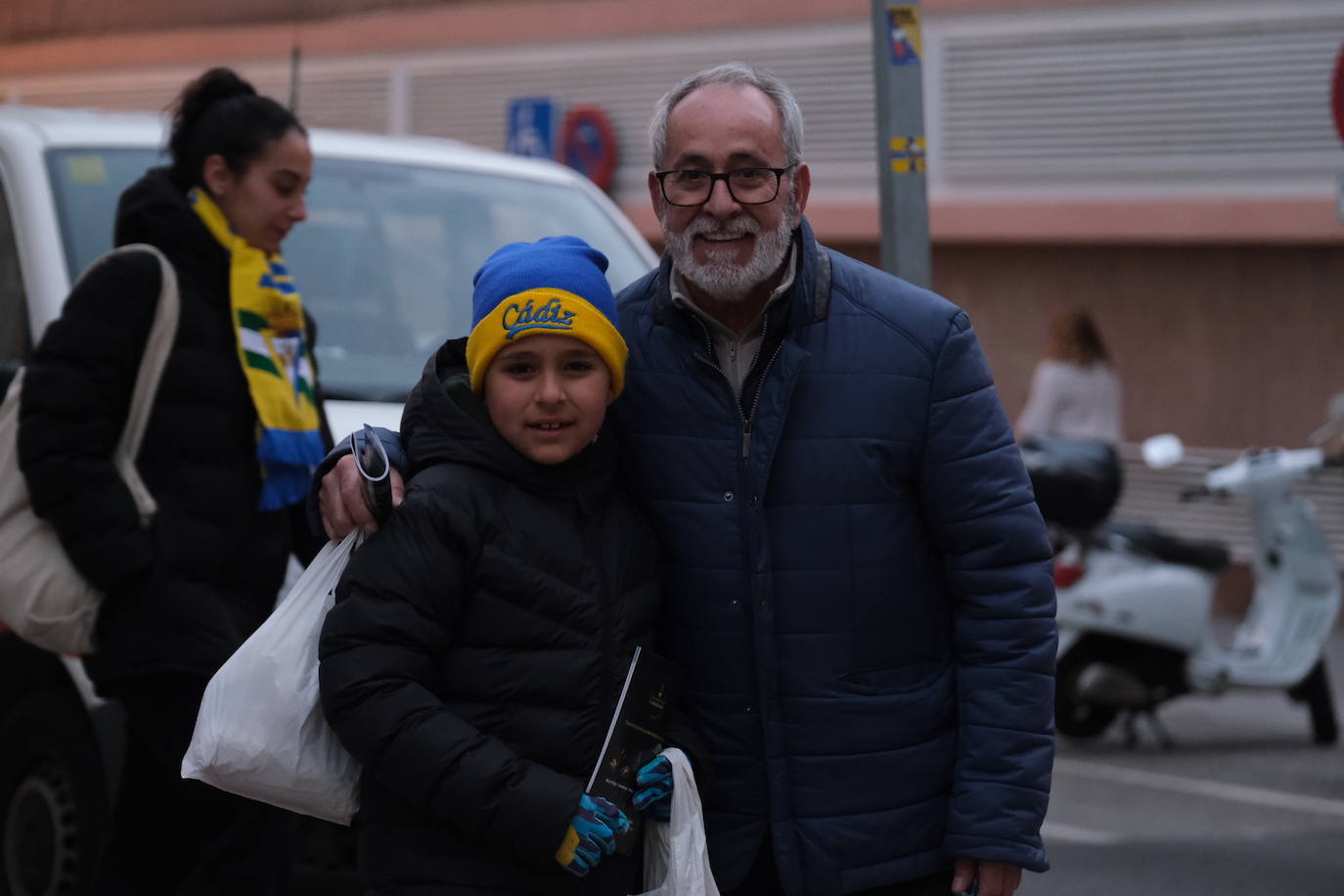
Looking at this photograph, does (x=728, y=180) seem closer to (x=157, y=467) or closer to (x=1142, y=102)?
(x=157, y=467)

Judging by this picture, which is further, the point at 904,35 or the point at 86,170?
the point at 86,170

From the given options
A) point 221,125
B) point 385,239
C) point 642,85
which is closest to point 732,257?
point 221,125

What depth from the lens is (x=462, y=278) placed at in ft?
18.6

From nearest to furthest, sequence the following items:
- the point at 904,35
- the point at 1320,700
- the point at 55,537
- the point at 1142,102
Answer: the point at 55,537, the point at 904,35, the point at 1320,700, the point at 1142,102

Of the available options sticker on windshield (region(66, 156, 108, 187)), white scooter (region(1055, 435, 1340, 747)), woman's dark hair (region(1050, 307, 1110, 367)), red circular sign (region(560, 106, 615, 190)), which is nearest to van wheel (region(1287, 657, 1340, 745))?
white scooter (region(1055, 435, 1340, 747))

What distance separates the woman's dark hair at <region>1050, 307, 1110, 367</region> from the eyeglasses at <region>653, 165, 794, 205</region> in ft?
27.5

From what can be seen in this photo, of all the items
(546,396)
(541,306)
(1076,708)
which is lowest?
(1076,708)

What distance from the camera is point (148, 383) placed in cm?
398

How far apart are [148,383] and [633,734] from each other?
1.56m

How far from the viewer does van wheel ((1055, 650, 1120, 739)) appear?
864cm

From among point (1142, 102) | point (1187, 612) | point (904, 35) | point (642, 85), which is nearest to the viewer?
point (904, 35)

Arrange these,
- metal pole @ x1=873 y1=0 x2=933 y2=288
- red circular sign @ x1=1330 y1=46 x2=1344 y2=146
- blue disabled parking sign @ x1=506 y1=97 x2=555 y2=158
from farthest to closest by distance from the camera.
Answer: blue disabled parking sign @ x1=506 y1=97 x2=555 y2=158
red circular sign @ x1=1330 y1=46 x2=1344 y2=146
metal pole @ x1=873 y1=0 x2=933 y2=288

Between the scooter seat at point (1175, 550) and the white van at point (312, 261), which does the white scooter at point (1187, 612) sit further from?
the white van at point (312, 261)

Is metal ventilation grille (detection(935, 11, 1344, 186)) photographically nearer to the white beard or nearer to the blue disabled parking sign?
the blue disabled parking sign
